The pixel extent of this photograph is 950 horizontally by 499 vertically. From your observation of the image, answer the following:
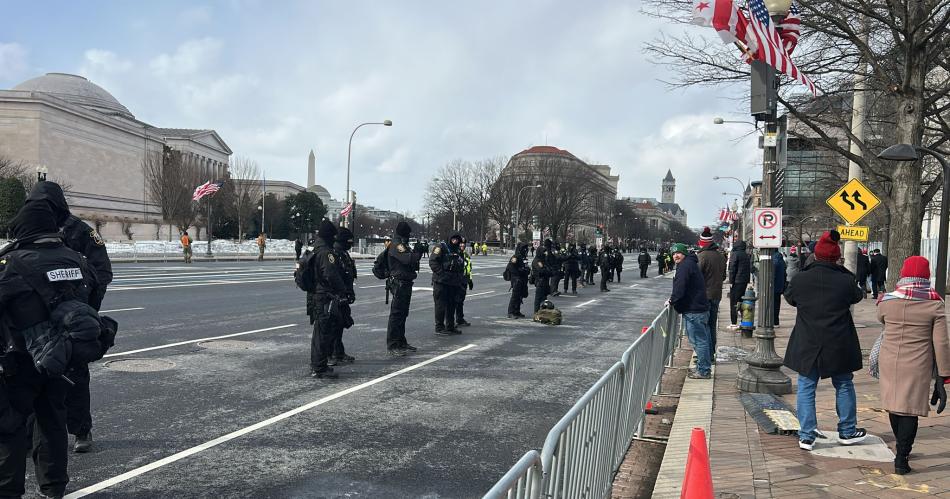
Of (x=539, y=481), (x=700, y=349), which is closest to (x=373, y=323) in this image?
(x=700, y=349)

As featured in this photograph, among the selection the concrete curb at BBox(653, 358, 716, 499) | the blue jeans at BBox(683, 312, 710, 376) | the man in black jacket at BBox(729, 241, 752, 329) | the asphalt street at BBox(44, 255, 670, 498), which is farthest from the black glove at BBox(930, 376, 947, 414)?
the man in black jacket at BBox(729, 241, 752, 329)

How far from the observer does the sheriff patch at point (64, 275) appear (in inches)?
157

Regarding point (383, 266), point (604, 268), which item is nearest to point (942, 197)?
point (383, 266)

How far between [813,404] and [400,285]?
19.9ft

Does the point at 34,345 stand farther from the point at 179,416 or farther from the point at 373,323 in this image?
the point at 373,323

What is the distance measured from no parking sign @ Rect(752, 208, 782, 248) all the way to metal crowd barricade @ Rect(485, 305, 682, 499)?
225 centimetres

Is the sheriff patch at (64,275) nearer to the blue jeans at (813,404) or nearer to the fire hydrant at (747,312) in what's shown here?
the blue jeans at (813,404)

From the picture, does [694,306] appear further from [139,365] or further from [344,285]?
[139,365]

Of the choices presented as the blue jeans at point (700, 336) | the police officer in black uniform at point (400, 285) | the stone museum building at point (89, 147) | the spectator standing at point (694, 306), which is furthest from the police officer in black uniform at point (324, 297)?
the stone museum building at point (89, 147)

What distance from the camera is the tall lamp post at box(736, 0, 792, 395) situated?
7.45m

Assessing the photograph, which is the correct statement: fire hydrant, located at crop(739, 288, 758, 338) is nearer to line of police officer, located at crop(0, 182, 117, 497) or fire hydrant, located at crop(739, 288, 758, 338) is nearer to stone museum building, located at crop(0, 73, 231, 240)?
line of police officer, located at crop(0, 182, 117, 497)

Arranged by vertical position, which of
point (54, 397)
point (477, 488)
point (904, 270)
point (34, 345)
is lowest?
point (477, 488)

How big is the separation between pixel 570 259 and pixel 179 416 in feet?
58.7

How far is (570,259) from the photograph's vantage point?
22828 millimetres
